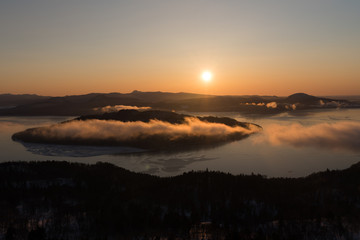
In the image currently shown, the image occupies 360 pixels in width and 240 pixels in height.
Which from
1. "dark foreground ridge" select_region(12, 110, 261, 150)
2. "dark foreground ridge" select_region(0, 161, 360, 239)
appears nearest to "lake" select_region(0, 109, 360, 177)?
"dark foreground ridge" select_region(12, 110, 261, 150)

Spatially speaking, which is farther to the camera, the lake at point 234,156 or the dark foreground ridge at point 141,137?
the dark foreground ridge at point 141,137

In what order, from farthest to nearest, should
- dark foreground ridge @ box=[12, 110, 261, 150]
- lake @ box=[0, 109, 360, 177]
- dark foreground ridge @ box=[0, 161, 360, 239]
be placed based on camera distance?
dark foreground ridge @ box=[12, 110, 261, 150] < lake @ box=[0, 109, 360, 177] < dark foreground ridge @ box=[0, 161, 360, 239]

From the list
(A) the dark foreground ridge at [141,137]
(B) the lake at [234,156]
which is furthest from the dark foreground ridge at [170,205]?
(A) the dark foreground ridge at [141,137]

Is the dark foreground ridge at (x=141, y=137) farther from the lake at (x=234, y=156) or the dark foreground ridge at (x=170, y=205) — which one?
the dark foreground ridge at (x=170, y=205)

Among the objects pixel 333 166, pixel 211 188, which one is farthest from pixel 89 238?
pixel 333 166

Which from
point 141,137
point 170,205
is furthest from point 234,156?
point 170,205

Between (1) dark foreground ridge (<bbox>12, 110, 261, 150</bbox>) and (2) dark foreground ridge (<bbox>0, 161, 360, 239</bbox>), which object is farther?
(1) dark foreground ridge (<bbox>12, 110, 261, 150</bbox>)

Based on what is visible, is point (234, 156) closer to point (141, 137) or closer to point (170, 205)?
point (141, 137)

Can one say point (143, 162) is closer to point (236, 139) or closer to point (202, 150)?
point (202, 150)

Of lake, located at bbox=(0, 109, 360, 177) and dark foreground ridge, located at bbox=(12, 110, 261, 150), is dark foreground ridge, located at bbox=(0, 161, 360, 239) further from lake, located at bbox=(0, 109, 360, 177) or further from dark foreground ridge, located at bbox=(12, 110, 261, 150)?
dark foreground ridge, located at bbox=(12, 110, 261, 150)
